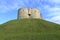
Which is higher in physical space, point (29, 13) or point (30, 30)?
point (29, 13)

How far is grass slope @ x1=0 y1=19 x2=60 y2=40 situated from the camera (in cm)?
3269

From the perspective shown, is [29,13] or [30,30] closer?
[30,30]

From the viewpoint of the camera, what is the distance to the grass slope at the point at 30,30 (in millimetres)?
32688

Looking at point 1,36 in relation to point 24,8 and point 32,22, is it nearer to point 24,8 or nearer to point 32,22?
point 32,22

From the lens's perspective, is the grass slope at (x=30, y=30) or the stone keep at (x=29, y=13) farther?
the stone keep at (x=29, y=13)

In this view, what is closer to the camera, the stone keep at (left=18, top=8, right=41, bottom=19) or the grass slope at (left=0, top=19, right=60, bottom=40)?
the grass slope at (left=0, top=19, right=60, bottom=40)

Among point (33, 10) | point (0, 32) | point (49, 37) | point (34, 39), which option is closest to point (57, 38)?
point (49, 37)

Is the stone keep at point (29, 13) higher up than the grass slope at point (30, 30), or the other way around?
the stone keep at point (29, 13)

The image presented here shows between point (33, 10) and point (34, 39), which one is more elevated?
point (33, 10)

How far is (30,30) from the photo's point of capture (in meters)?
38.3

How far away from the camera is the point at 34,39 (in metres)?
32.2

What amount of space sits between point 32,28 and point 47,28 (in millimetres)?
2636

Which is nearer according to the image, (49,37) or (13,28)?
(49,37)

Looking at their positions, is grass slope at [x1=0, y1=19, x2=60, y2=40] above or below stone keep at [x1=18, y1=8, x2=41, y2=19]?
below
